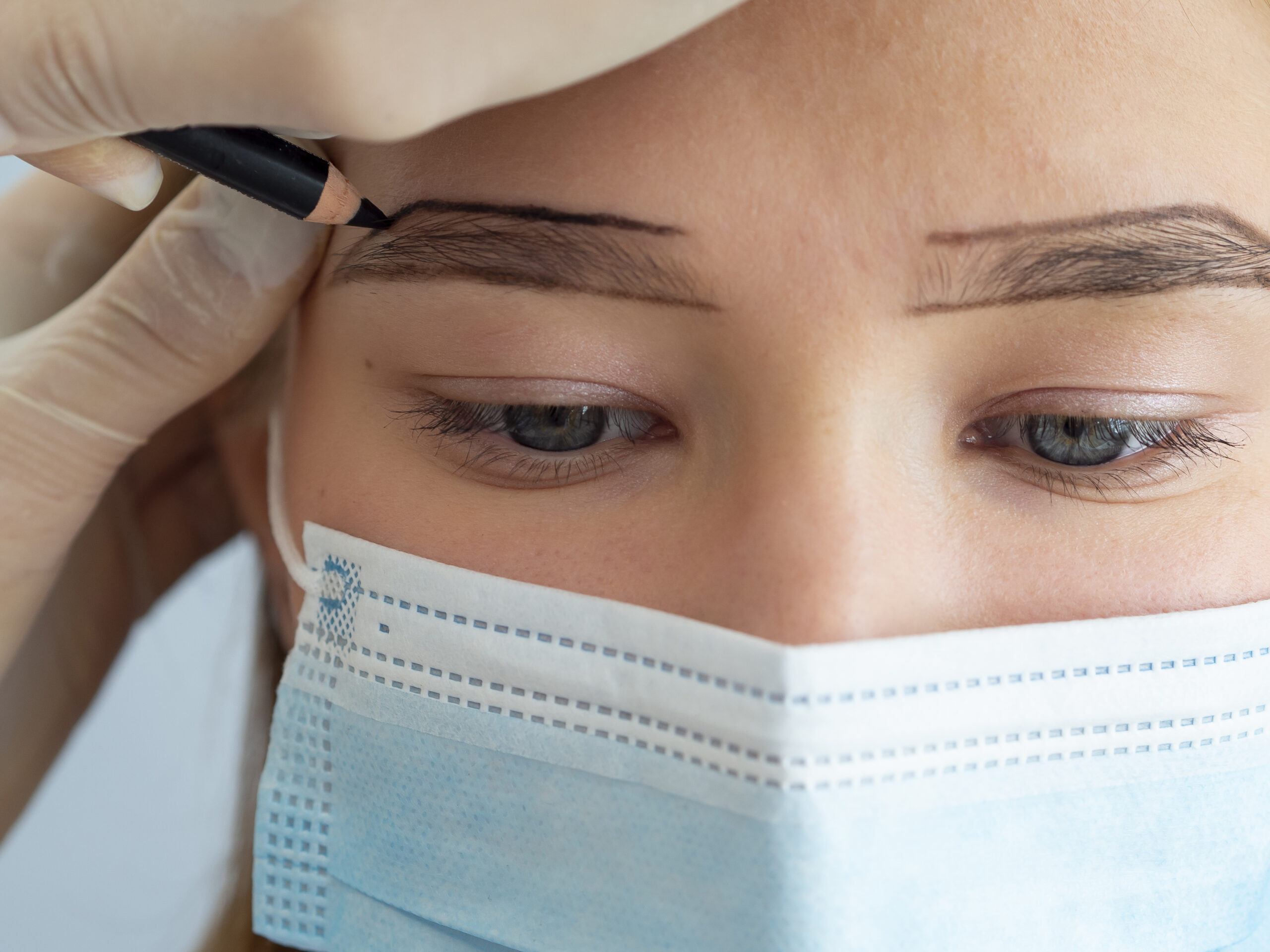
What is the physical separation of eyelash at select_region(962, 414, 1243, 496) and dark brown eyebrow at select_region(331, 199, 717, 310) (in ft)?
1.06

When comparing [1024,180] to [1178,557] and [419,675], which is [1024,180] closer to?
[1178,557]

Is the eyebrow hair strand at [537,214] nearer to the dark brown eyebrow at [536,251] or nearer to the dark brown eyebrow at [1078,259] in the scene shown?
the dark brown eyebrow at [536,251]

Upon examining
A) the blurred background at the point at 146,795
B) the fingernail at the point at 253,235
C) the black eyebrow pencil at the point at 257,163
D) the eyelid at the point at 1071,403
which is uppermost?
the fingernail at the point at 253,235

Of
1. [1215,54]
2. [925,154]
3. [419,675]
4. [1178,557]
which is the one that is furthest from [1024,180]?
[419,675]

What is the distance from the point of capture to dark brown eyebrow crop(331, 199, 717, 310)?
947 mm

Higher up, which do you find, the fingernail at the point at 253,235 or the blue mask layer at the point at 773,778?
the fingernail at the point at 253,235

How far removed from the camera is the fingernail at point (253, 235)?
4.03 ft

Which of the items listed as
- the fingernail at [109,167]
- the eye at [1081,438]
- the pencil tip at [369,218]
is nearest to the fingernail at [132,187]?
the fingernail at [109,167]

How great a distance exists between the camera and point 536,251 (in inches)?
39.1

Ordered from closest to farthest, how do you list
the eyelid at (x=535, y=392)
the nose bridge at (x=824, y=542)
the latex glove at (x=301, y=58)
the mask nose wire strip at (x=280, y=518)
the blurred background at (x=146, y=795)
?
the latex glove at (x=301, y=58) < the nose bridge at (x=824, y=542) < the eyelid at (x=535, y=392) < the mask nose wire strip at (x=280, y=518) < the blurred background at (x=146, y=795)

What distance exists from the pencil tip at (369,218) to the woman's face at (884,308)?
0.04 metres

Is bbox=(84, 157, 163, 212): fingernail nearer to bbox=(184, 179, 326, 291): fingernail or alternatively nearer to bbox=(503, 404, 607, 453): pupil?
bbox=(184, 179, 326, 291): fingernail

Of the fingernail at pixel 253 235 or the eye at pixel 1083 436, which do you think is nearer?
the eye at pixel 1083 436

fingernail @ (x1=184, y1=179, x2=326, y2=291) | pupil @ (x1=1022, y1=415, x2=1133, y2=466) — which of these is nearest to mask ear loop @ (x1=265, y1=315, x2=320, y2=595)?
fingernail @ (x1=184, y1=179, x2=326, y2=291)
